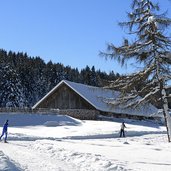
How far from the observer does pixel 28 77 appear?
8994 centimetres

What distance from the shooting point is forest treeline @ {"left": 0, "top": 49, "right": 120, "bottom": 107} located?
75.8 metres

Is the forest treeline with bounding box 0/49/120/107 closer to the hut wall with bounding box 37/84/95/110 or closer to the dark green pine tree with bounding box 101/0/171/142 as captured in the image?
the hut wall with bounding box 37/84/95/110

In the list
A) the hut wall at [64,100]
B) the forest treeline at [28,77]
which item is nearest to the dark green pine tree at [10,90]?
the forest treeline at [28,77]

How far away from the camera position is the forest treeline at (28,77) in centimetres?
7575

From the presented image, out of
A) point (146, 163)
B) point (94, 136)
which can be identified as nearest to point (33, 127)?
point (94, 136)

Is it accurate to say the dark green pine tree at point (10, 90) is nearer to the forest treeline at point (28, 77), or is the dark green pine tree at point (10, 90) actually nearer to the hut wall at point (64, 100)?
the forest treeline at point (28, 77)

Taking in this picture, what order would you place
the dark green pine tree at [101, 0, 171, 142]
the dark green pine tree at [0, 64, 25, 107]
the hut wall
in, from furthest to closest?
the dark green pine tree at [0, 64, 25, 107] < the hut wall < the dark green pine tree at [101, 0, 171, 142]

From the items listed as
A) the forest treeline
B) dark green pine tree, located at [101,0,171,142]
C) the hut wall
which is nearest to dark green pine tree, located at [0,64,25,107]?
the forest treeline

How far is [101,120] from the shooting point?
1933 inches

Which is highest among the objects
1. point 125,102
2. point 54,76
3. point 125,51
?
point 54,76

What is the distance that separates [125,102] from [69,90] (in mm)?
28644

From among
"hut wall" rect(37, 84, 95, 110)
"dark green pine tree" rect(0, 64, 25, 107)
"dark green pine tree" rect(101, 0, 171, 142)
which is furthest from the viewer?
"dark green pine tree" rect(0, 64, 25, 107)

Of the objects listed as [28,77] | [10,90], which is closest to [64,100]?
[10,90]

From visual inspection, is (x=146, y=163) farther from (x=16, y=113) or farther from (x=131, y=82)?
(x=16, y=113)
